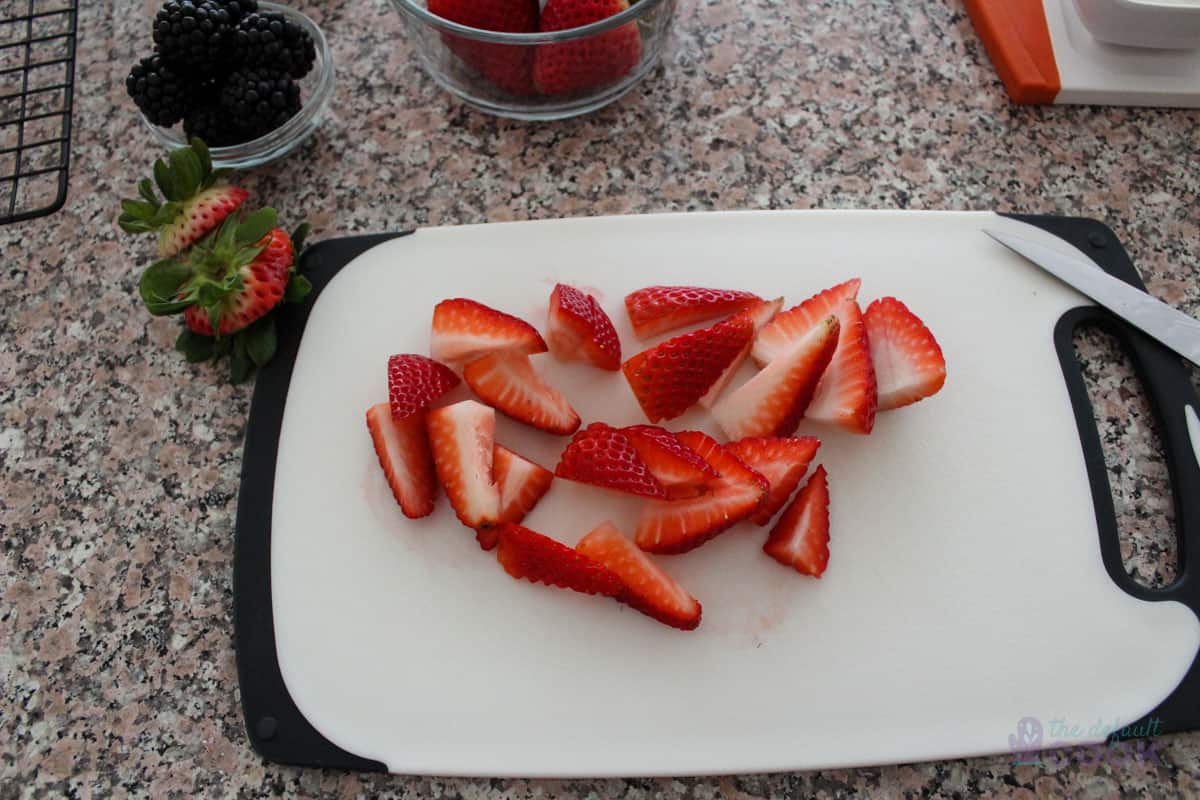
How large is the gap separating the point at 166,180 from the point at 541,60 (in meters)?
0.48

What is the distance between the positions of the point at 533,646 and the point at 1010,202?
0.86 m

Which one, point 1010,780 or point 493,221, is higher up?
point 493,221

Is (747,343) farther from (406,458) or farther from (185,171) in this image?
(185,171)

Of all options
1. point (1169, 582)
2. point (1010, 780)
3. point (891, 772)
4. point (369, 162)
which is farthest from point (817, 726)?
point (369, 162)

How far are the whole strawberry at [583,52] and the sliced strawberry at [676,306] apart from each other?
330 millimetres

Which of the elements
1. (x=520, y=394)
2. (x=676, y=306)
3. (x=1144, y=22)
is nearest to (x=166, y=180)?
(x=520, y=394)

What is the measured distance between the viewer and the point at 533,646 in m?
0.92

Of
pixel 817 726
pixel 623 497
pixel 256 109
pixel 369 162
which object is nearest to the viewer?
pixel 817 726

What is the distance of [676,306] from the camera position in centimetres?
103

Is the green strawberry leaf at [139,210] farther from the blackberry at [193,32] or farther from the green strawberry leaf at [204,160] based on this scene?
the blackberry at [193,32]

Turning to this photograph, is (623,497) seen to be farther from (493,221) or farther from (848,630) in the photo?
(493,221)

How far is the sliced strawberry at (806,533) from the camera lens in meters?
0.92

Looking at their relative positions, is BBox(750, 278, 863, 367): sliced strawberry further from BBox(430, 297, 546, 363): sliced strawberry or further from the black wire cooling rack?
the black wire cooling rack

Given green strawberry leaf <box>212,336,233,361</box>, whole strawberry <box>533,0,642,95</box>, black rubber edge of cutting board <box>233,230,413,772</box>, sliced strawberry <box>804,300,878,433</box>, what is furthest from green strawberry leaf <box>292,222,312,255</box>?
sliced strawberry <box>804,300,878,433</box>
